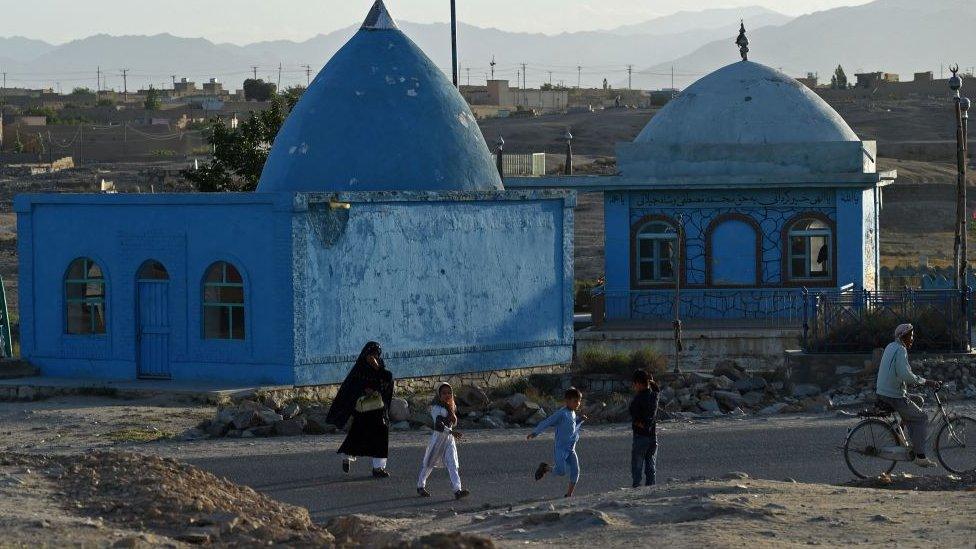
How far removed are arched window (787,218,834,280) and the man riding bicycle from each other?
48.8 ft

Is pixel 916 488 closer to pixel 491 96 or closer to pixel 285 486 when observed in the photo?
pixel 285 486

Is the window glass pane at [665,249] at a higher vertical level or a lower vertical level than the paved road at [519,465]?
higher

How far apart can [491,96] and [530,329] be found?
85970mm

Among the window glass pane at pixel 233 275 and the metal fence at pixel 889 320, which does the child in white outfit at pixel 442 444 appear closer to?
the window glass pane at pixel 233 275

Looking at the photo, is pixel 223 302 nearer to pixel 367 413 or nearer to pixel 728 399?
pixel 728 399

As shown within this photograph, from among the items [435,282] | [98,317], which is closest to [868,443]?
[435,282]

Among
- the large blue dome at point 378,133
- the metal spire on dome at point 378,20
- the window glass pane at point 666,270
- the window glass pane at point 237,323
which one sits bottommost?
the window glass pane at point 237,323

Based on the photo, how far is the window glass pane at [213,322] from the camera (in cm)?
2120

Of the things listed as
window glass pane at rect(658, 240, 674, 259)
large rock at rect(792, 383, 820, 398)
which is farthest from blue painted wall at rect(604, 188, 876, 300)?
large rock at rect(792, 383, 820, 398)

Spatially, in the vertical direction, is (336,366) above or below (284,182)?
below

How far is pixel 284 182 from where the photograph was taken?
22516 millimetres

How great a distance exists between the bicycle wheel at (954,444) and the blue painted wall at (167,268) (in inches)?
360

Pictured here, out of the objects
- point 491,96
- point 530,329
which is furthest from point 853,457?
point 491,96

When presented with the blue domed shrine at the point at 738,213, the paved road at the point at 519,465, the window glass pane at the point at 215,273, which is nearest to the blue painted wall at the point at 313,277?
the window glass pane at the point at 215,273
